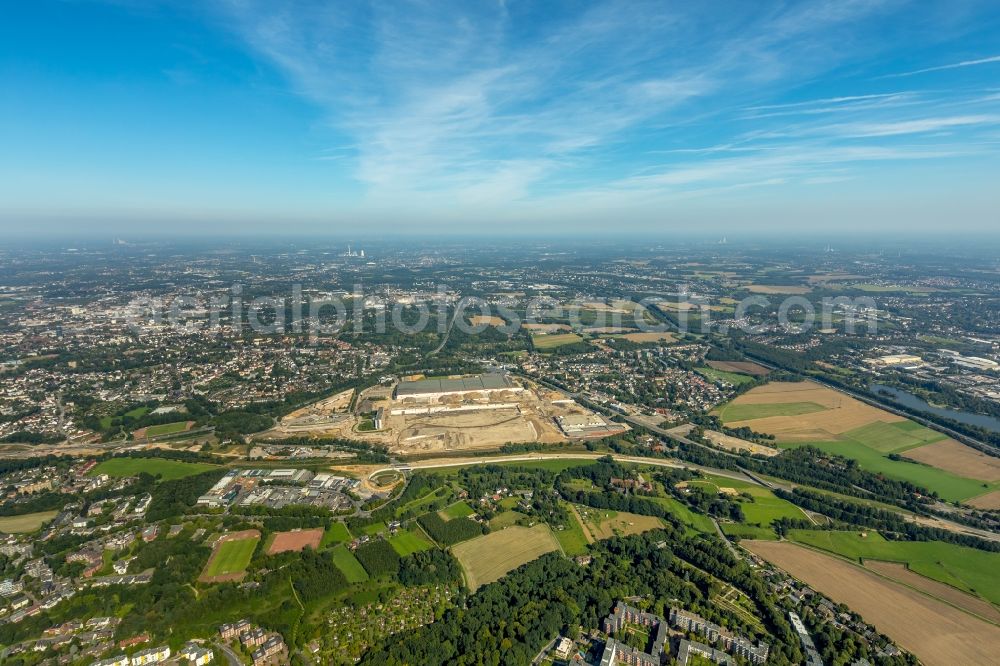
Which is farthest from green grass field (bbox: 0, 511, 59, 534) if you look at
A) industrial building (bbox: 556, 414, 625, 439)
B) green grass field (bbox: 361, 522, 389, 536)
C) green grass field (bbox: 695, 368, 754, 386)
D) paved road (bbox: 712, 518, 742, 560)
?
green grass field (bbox: 695, 368, 754, 386)

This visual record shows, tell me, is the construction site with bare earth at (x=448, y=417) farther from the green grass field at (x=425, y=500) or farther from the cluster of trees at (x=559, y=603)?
the cluster of trees at (x=559, y=603)

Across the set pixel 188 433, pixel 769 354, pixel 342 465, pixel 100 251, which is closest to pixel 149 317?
pixel 188 433

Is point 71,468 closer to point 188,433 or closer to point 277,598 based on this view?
point 188,433

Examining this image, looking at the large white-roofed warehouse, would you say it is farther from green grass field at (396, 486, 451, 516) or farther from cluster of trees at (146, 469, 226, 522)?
cluster of trees at (146, 469, 226, 522)

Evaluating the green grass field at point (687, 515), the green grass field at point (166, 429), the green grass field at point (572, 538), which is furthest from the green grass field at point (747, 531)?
the green grass field at point (166, 429)

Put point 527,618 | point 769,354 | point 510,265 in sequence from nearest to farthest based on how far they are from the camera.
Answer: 1. point 527,618
2. point 769,354
3. point 510,265

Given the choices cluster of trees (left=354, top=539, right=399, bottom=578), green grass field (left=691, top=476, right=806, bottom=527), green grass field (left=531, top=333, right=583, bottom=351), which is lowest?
green grass field (left=691, top=476, right=806, bottom=527)
